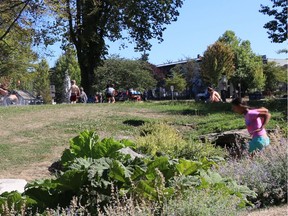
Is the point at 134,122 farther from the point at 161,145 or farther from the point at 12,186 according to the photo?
the point at 12,186

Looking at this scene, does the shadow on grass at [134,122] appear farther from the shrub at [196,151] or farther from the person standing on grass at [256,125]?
the person standing on grass at [256,125]

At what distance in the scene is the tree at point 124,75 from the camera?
197 feet

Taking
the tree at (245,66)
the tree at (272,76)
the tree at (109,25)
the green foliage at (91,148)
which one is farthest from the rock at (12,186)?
the tree at (272,76)

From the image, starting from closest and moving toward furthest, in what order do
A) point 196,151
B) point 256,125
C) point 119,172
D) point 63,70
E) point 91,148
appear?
point 119,172 < point 91,148 < point 256,125 < point 196,151 < point 63,70

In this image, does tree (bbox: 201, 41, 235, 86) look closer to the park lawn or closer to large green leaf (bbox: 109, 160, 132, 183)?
the park lawn

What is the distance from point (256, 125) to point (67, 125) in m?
7.28

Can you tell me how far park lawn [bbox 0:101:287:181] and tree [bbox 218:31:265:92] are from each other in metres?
49.5

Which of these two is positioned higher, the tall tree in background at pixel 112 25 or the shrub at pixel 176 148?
the tall tree in background at pixel 112 25

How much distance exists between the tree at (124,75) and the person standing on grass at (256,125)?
51.5m

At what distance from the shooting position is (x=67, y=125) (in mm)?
13938

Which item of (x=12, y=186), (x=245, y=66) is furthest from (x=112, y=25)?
(x=245, y=66)

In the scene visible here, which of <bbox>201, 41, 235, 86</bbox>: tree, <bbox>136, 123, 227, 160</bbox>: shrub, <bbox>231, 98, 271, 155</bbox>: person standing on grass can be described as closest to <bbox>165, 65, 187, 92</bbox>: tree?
<bbox>201, 41, 235, 86</bbox>: tree

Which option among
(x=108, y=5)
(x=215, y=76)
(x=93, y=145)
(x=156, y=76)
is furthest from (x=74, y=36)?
(x=156, y=76)

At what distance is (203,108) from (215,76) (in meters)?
40.3
